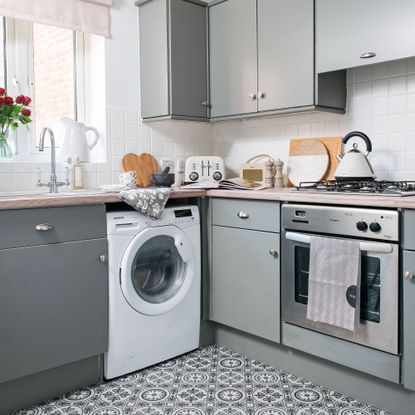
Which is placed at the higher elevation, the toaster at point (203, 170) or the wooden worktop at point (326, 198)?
the toaster at point (203, 170)

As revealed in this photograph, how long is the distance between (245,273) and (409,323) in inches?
36.3

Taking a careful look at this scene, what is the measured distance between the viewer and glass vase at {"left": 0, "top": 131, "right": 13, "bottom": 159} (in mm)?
2746

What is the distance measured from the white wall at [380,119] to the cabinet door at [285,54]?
29cm

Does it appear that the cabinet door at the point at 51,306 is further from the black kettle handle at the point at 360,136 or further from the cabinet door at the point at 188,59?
the black kettle handle at the point at 360,136

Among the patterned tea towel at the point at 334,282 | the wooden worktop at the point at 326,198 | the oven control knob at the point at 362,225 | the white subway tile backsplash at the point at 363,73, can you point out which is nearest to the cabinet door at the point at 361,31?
the white subway tile backsplash at the point at 363,73

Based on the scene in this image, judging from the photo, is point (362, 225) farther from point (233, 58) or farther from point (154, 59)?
point (154, 59)

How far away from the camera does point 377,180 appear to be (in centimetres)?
269

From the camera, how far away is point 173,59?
3100 millimetres

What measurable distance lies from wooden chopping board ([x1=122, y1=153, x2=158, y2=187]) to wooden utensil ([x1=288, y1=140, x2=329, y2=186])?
3.00 ft

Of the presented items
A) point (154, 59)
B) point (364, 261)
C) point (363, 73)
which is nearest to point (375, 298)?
point (364, 261)

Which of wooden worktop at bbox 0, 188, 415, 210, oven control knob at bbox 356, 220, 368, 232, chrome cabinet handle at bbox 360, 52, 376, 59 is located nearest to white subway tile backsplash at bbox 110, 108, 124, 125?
wooden worktop at bbox 0, 188, 415, 210

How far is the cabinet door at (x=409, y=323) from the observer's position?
1946mm

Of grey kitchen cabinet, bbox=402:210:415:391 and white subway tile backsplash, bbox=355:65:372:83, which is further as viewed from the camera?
white subway tile backsplash, bbox=355:65:372:83

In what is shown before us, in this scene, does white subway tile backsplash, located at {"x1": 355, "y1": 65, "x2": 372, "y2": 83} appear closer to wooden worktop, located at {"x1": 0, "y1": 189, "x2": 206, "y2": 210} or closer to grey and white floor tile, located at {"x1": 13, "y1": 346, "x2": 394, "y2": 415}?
wooden worktop, located at {"x1": 0, "y1": 189, "x2": 206, "y2": 210}
